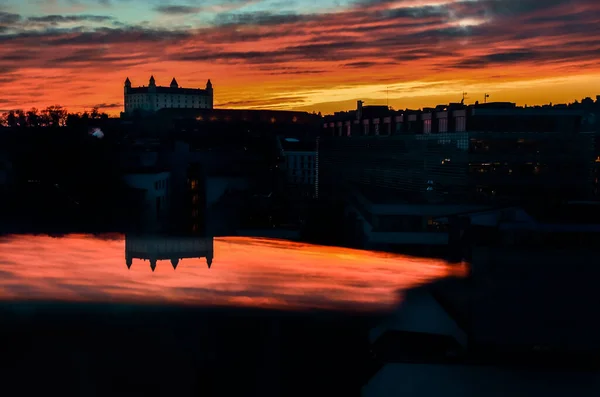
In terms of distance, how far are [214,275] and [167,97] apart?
64792 millimetres

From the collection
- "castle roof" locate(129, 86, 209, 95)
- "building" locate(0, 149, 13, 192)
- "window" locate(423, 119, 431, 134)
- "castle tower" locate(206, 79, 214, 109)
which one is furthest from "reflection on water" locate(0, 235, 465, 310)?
"castle tower" locate(206, 79, 214, 109)

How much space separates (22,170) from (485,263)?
11.1 m

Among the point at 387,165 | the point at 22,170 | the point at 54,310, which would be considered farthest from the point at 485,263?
the point at 387,165

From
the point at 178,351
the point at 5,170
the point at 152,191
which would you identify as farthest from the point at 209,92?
the point at 178,351

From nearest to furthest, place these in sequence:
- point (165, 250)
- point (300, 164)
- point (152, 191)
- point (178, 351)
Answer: point (178, 351), point (165, 250), point (152, 191), point (300, 164)

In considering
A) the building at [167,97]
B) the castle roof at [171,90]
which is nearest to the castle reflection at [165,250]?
the building at [167,97]

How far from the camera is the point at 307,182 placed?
2208cm

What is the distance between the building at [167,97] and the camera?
217 ft

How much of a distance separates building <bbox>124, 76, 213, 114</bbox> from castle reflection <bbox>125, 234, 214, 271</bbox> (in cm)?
6108

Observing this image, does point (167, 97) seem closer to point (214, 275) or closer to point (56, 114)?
point (56, 114)

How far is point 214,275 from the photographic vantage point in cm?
396

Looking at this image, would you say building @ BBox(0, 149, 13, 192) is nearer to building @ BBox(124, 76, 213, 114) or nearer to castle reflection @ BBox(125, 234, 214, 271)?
castle reflection @ BBox(125, 234, 214, 271)

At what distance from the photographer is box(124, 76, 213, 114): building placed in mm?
66188

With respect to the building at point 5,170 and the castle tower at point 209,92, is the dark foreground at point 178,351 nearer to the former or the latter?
the building at point 5,170
